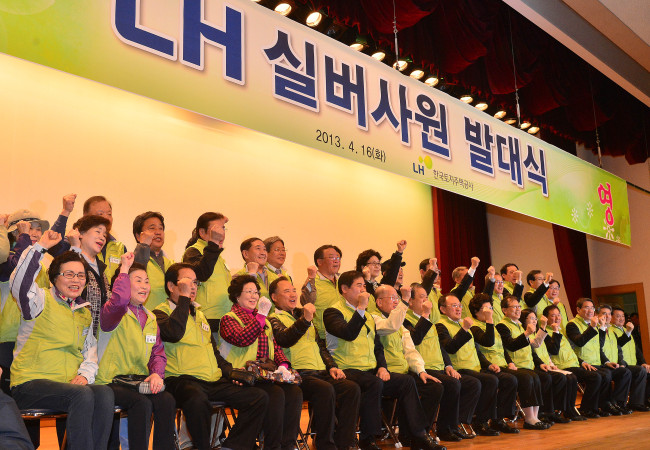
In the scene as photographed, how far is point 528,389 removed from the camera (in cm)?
523

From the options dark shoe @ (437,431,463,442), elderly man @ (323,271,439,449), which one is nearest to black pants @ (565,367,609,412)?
dark shoe @ (437,431,463,442)

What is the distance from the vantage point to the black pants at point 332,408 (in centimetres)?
366

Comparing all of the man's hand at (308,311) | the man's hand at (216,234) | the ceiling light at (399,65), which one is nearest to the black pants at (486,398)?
the man's hand at (308,311)

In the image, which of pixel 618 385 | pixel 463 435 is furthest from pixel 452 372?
pixel 618 385

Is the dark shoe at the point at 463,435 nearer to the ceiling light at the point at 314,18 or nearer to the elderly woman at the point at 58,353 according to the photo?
the elderly woman at the point at 58,353

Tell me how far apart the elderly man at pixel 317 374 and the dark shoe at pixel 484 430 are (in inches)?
55.9

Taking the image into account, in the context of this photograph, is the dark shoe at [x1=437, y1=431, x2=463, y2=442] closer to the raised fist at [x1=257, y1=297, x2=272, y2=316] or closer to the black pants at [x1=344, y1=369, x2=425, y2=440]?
the black pants at [x1=344, y1=369, x2=425, y2=440]

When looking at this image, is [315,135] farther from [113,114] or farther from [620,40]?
[620,40]

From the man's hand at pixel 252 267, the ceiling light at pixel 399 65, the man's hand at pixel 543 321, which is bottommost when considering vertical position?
the man's hand at pixel 543 321

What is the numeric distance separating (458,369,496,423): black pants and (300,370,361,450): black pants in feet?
4.65

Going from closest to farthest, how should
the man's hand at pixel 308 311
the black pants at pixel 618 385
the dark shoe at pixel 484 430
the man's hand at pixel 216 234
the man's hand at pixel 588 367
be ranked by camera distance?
the man's hand at pixel 308 311, the man's hand at pixel 216 234, the dark shoe at pixel 484 430, the man's hand at pixel 588 367, the black pants at pixel 618 385

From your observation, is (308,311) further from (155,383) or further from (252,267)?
(155,383)

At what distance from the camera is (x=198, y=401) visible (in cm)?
326

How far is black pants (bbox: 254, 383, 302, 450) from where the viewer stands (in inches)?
134
